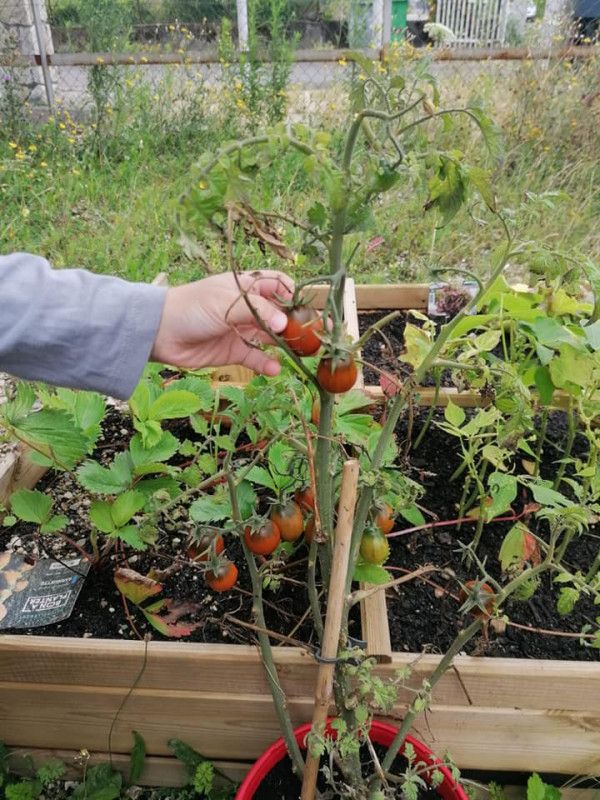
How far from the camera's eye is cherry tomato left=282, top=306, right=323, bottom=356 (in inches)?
33.1

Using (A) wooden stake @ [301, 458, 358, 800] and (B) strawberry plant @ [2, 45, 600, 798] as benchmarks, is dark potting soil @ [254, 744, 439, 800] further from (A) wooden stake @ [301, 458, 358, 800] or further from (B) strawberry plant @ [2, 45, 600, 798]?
(A) wooden stake @ [301, 458, 358, 800]

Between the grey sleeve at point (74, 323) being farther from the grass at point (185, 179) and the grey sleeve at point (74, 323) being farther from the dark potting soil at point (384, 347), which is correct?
the grass at point (185, 179)

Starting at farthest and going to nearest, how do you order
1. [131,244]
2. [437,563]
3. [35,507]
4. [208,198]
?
[131,244] → [437,563] → [35,507] → [208,198]

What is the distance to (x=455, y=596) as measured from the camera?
4.68ft

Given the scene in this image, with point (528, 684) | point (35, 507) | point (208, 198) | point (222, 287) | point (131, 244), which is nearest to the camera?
point (208, 198)

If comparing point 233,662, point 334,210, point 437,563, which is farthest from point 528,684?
point 334,210

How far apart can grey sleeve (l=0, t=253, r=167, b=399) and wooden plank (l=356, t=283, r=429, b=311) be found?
152cm

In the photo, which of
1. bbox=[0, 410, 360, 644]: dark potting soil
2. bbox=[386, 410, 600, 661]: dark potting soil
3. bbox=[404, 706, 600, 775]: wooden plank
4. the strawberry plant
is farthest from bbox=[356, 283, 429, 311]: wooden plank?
bbox=[404, 706, 600, 775]: wooden plank

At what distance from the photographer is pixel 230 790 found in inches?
58.6

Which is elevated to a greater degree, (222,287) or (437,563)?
(222,287)

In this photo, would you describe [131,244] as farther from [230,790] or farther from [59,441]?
A: [230,790]

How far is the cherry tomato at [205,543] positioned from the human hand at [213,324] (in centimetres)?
29

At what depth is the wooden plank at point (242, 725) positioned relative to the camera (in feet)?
4.37

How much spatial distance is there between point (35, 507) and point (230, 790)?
2.45 ft
